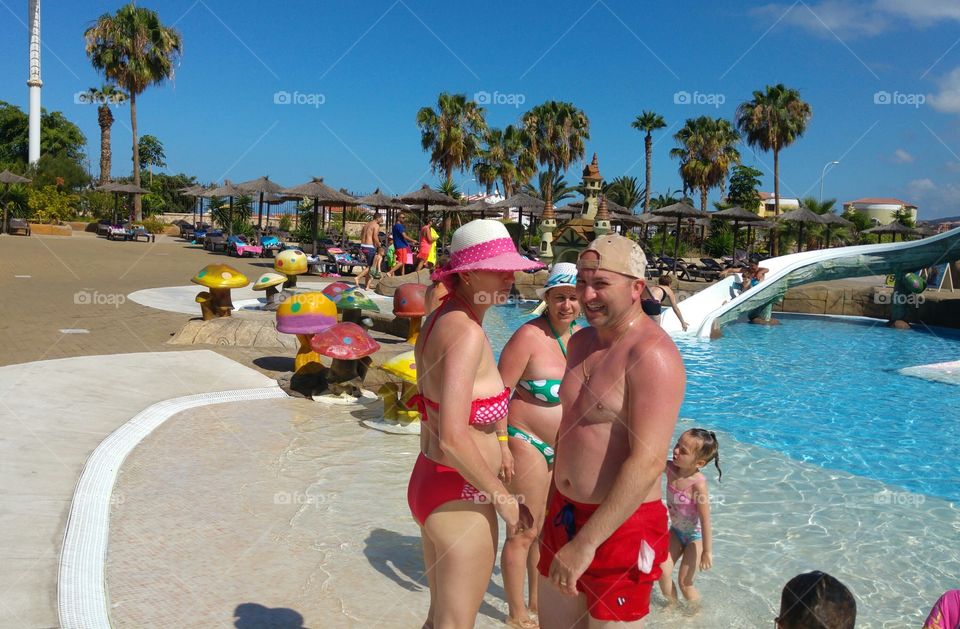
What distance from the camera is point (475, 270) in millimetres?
2395

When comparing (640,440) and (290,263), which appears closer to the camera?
(640,440)

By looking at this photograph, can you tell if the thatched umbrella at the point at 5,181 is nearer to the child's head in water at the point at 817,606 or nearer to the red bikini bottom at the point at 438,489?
the red bikini bottom at the point at 438,489

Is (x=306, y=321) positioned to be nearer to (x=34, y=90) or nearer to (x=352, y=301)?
(x=352, y=301)

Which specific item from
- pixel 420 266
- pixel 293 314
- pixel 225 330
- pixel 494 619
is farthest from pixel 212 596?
pixel 420 266

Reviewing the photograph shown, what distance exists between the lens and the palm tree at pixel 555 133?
47.2 metres

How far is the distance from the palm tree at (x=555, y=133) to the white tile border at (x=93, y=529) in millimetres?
42515

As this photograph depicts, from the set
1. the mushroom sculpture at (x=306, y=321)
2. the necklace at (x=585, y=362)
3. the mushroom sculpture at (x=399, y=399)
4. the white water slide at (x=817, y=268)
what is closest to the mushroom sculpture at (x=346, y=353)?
the mushroom sculpture at (x=306, y=321)

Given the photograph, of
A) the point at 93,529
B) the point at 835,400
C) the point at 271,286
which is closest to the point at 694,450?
the point at 93,529

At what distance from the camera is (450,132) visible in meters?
41.9

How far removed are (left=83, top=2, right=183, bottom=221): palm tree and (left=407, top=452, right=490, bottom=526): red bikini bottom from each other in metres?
38.5

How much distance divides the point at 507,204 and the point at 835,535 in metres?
23.0

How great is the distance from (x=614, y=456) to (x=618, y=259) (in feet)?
2.01

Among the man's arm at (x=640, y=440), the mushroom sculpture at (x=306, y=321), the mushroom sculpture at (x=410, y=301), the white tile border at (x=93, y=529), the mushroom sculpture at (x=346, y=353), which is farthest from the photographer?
the mushroom sculpture at (x=410, y=301)

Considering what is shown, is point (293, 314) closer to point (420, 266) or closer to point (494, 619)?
point (494, 619)
